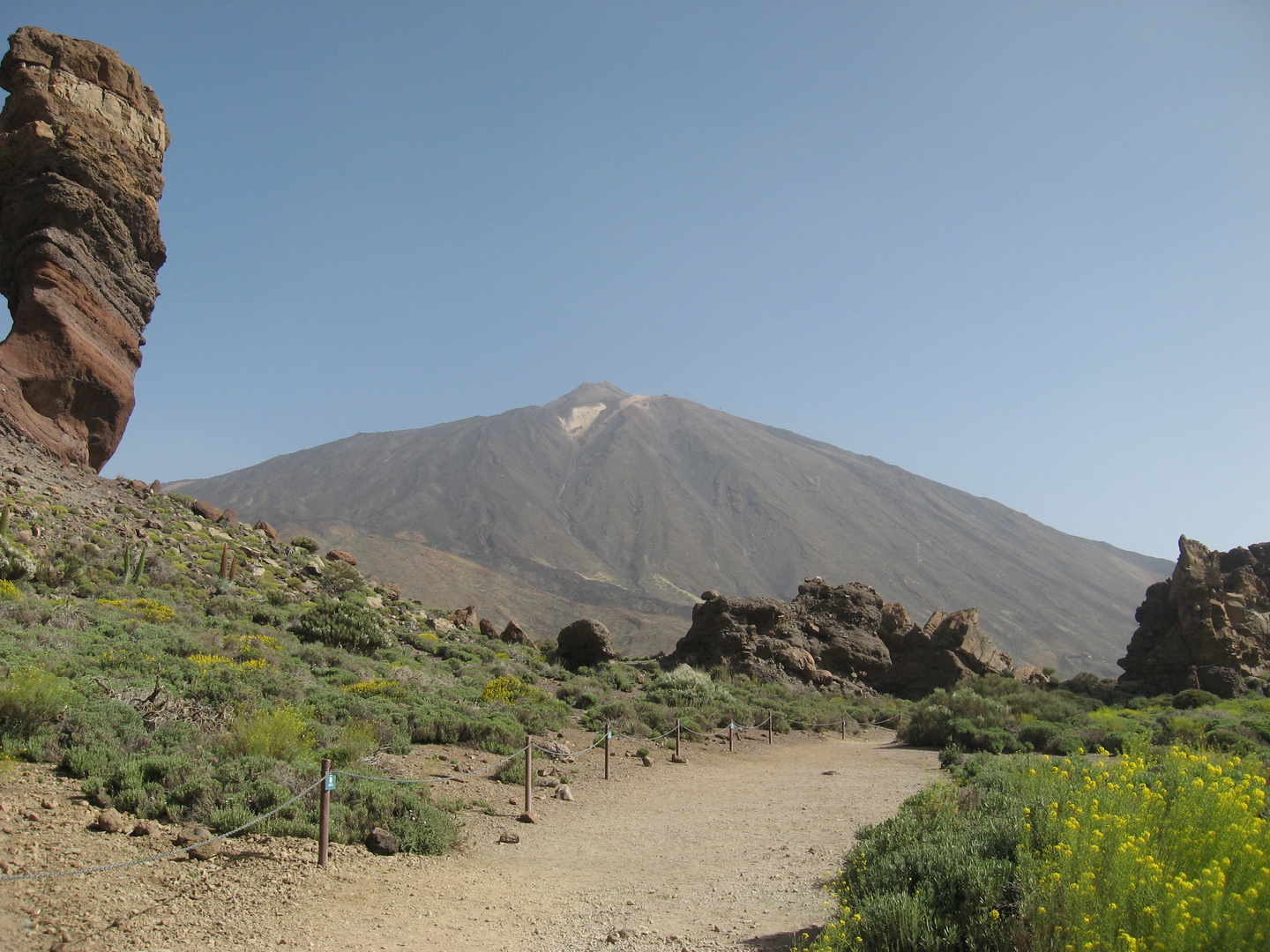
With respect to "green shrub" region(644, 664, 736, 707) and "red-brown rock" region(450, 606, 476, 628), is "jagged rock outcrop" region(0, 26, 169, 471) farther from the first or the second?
"green shrub" region(644, 664, 736, 707)

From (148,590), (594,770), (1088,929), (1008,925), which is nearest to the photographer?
(1088,929)

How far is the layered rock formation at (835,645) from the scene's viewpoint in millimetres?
26953

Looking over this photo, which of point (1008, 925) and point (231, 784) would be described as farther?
point (231, 784)

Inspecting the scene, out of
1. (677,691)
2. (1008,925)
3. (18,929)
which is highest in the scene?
(1008,925)

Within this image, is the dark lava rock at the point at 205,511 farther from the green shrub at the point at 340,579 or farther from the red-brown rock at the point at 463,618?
the red-brown rock at the point at 463,618

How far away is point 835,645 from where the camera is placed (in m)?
28.4

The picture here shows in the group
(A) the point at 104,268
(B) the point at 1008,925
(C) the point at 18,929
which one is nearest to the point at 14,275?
(A) the point at 104,268

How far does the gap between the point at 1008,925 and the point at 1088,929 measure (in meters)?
0.51

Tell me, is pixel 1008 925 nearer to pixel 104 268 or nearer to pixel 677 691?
pixel 677 691

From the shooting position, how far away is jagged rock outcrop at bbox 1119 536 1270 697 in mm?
25578

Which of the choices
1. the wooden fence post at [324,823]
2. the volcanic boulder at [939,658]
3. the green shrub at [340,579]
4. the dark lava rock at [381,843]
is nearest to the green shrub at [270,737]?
the dark lava rock at [381,843]

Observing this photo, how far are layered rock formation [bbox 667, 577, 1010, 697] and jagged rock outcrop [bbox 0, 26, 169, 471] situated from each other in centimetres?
1985

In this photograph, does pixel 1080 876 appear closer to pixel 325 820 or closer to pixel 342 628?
pixel 325 820

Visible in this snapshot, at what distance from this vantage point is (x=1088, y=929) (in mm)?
3488
